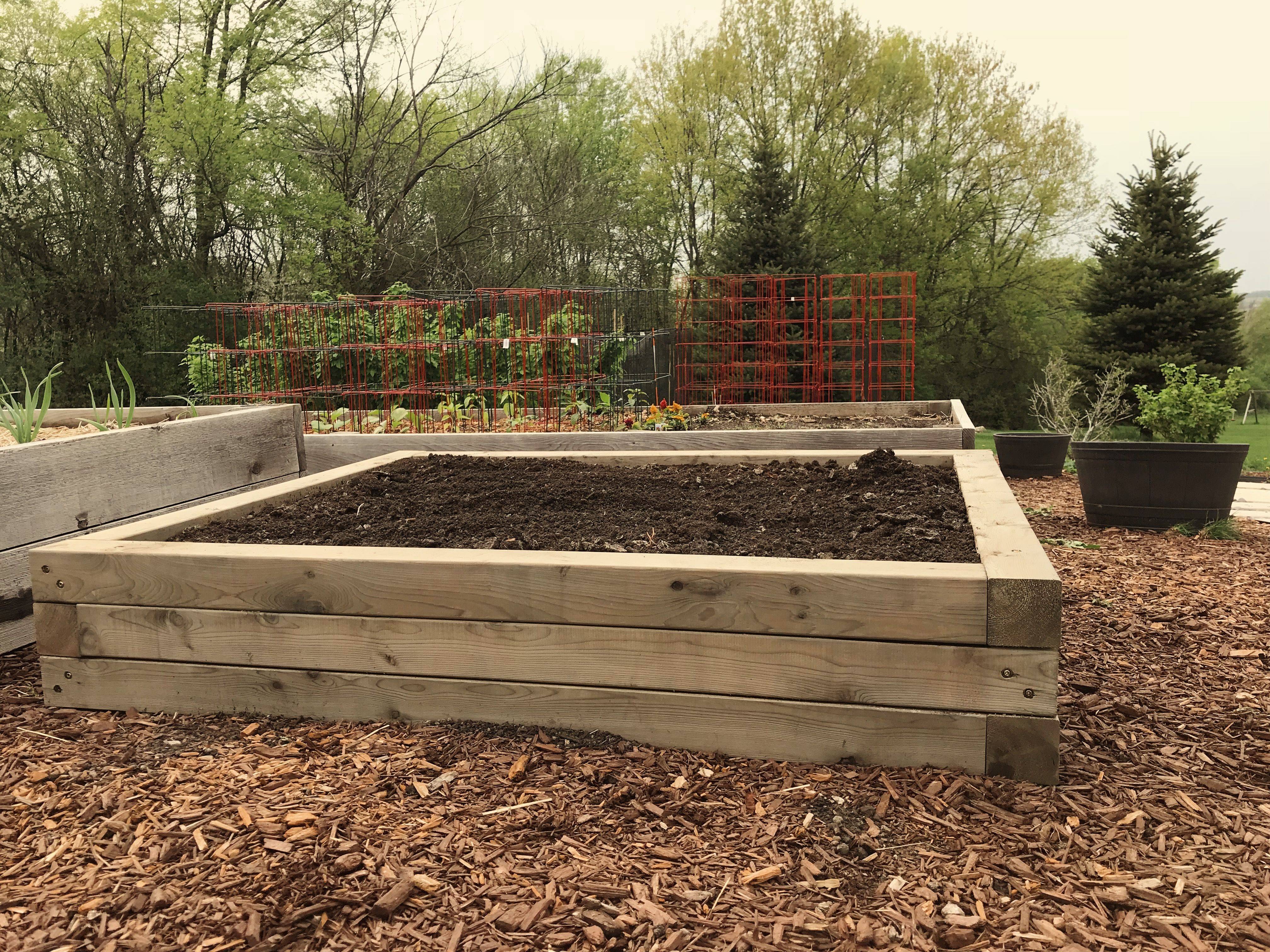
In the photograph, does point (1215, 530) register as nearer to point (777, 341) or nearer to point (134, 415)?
point (134, 415)

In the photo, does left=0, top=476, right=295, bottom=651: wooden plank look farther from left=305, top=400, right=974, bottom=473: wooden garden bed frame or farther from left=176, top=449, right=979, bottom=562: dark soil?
left=305, top=400, right=974, bottom=473: wooden garden bed frame

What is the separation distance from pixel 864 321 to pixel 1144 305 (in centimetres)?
603

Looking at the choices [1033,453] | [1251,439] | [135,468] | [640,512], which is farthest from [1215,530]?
[1251,439]

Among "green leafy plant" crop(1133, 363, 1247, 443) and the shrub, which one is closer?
"green leafy plant" crop(1133, 363, 1247, 443)

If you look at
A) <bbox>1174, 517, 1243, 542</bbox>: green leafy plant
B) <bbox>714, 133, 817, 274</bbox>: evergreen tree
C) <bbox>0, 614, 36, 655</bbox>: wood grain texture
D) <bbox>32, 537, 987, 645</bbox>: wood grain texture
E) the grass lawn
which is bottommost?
the grass lawn

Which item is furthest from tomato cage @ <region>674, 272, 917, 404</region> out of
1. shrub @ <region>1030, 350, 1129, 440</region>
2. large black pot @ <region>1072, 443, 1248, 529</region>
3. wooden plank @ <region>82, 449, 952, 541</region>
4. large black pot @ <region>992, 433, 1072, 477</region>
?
wooden plank @ <region>82, 449, 952, 541</region>

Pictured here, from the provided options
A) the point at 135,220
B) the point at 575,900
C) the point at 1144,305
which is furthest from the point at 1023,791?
the point at 135,220

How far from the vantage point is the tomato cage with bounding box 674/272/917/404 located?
11.5 metres

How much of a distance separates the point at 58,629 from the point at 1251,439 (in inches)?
692

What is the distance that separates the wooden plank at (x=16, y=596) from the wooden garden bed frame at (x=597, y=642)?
70cm

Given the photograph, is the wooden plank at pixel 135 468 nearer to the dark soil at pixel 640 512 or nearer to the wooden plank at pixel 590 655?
the dark soil at pixel 640 512

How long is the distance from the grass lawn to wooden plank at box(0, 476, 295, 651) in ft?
28.5

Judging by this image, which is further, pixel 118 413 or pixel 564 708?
pixel 118 413

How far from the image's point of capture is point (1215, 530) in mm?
5703
